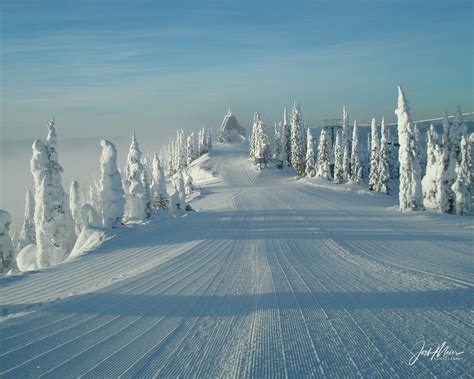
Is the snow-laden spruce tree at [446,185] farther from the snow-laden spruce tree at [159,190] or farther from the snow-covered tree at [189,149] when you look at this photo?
the snow-covered tree at [189,149]

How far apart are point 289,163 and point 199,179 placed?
2142 centimetres

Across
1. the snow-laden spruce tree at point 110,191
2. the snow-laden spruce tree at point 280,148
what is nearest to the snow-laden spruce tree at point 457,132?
the snow-laden spruce tree at point 280,148

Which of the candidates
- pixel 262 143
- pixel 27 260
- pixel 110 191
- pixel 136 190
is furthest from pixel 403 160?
pixel 262 143

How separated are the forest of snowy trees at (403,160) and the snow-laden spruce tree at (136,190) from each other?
24.0 meters

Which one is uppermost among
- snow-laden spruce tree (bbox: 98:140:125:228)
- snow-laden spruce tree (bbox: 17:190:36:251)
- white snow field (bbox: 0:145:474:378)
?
snow-laden spruce tree (bbox: 98:140:125:228)

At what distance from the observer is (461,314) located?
22.4 ft

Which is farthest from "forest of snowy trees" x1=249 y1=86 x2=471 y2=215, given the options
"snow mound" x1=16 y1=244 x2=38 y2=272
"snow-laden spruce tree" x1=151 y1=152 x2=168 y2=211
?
"snow mound" x1=16 y1=244 x2=38 y2=272

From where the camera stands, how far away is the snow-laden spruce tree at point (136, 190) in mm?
32594

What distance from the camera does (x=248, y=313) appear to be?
24.4 feet

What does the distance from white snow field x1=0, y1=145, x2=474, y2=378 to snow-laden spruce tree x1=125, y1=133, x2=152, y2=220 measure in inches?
641

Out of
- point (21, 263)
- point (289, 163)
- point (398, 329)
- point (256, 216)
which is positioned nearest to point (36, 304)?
point (398, 329)

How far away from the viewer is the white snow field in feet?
17.2

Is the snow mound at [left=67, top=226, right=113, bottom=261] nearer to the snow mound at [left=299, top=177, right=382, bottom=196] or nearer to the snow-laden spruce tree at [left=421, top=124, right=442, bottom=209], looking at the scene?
the snow-laden spruce tree at [left=421, top=124, right=442, bottom=209]

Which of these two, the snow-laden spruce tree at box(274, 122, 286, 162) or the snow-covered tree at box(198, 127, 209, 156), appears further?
the snow-covered tree at box(198, 127, 209, 156)
